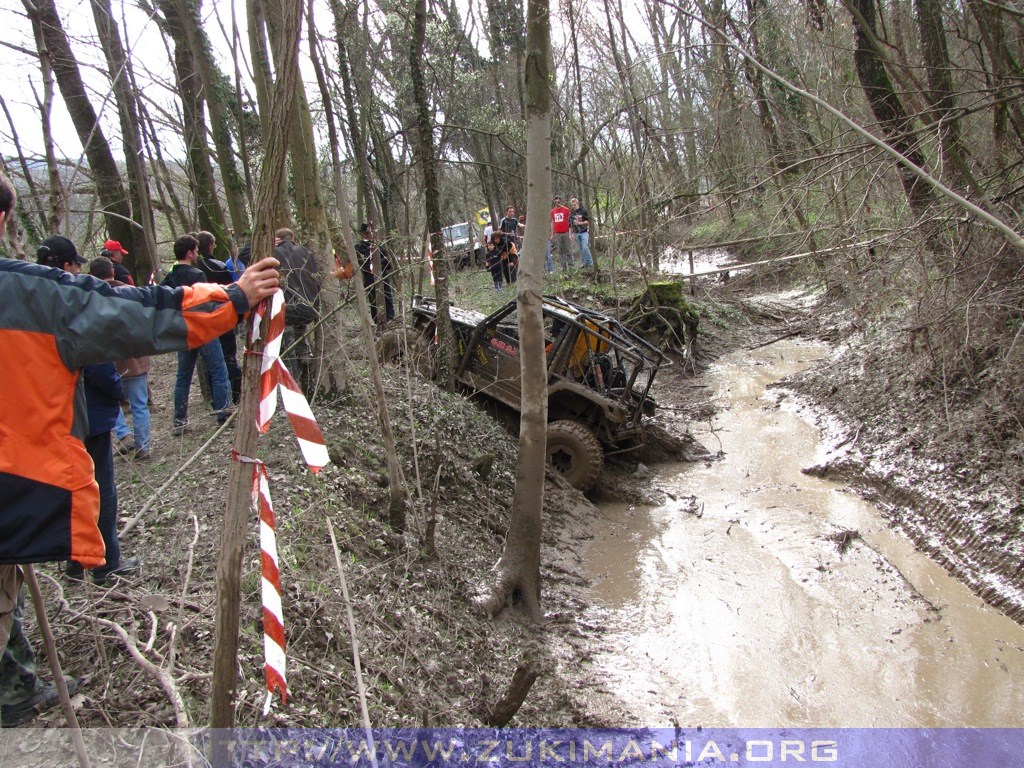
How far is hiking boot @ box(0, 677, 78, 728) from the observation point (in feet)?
8.93

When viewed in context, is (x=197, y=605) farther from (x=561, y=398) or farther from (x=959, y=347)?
(x=959, y=347)

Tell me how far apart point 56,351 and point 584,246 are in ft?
51.7

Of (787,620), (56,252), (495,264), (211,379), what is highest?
(56,252)

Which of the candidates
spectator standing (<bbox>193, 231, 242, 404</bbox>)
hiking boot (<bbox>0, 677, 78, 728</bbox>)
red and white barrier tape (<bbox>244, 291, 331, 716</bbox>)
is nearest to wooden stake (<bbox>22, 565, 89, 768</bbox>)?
red and white barrier tape (<bbox>244, 291, 331, 716</bbox>)

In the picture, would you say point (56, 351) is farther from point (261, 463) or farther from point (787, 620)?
point (787, 620)

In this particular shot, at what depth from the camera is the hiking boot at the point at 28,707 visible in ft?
8.93

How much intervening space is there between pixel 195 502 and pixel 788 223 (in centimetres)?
549

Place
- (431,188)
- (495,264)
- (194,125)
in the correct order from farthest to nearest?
(495,264)
(194,125)
(431,188)

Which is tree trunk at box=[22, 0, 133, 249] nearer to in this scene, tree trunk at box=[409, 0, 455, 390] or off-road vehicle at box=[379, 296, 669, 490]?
tree trunk at box=[409, 0, 455, 390]

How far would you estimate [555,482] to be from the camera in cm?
817

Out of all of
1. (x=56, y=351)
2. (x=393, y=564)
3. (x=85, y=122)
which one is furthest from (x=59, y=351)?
(x=85, y=122)

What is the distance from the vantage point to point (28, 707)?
2.77 meters

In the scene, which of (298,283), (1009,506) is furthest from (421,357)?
(1009,506)

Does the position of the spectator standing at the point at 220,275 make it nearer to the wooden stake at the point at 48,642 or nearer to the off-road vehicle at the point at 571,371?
the off-road vehicle at the point at 571,371
